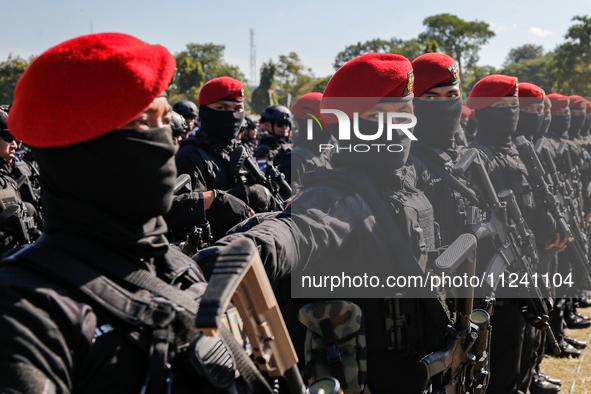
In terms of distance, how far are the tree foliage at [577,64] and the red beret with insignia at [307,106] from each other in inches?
850

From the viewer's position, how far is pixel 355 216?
7.16ft

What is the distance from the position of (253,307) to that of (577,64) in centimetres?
2831

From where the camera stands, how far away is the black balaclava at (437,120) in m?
3.62

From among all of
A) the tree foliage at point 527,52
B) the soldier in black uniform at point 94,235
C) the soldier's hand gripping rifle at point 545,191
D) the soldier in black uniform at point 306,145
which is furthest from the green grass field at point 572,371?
the tree foliage at point 527,52

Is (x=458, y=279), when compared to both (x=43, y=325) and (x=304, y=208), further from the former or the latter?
(x=43, y=325)

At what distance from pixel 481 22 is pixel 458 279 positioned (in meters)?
67.4

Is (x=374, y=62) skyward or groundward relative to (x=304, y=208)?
skyward

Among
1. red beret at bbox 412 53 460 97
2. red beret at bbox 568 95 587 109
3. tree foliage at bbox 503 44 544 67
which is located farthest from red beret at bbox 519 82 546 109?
tree foliage at bbox 503 44 544 67

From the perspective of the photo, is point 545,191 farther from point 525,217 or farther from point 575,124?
point 575,124

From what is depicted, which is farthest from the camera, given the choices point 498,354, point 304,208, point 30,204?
point 30,204

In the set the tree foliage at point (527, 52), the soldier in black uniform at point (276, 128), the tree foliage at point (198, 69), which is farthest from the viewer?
the tree foliage at point (527, 52)

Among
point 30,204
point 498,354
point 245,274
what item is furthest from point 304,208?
point 30,204

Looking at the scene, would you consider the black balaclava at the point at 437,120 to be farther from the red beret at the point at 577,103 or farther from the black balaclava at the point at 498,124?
the red beret at the point at 577,103

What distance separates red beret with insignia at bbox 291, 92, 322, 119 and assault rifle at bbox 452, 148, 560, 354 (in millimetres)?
3618
